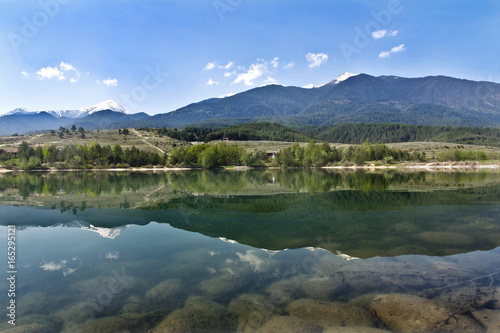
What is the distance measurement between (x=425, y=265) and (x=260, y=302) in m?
7.06

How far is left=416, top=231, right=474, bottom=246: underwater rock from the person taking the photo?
14.2 metres

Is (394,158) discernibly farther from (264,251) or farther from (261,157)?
(264,251)

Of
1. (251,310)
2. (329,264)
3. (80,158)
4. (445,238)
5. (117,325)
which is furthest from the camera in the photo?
(80,158)

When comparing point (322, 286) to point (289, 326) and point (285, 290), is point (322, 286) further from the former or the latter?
point (289, 326)

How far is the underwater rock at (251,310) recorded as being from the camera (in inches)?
293

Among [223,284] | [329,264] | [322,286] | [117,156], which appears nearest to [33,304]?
[223,284]

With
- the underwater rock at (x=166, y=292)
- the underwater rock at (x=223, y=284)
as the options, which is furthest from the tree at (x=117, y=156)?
the underwater rock at (x=223, y=284)

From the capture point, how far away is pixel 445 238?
14953 millimetres

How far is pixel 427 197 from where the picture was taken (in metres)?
30.1

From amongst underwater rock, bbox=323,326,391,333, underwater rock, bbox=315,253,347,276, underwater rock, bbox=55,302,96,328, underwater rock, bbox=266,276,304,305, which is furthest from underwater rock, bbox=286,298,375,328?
underwater rock, bbox=55,302,96,328

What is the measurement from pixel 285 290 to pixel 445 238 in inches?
419

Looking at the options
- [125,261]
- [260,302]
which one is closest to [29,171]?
[125,261]

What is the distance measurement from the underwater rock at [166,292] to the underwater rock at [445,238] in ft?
40.4

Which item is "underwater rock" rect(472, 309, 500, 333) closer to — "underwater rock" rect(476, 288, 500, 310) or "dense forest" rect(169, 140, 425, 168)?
"underwater rock" rect(476, 288, 500, 310)
